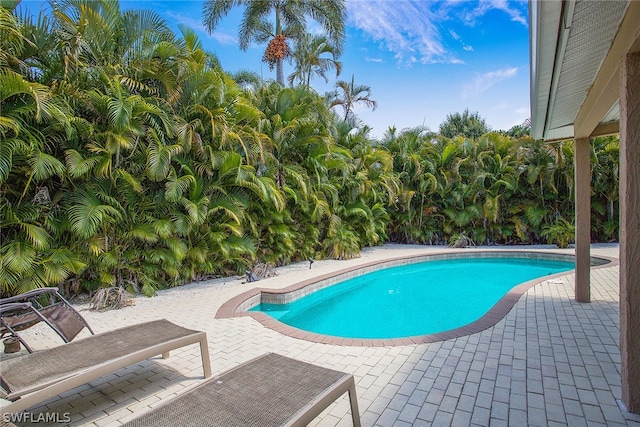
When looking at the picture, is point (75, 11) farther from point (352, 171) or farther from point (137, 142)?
point (352, 171)

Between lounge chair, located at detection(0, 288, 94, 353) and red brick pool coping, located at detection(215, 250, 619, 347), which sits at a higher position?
lounge chair, located at detection(0, 288, 94, 353)

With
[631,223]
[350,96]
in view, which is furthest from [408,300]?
[350,96]

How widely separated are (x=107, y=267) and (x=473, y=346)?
277 inches

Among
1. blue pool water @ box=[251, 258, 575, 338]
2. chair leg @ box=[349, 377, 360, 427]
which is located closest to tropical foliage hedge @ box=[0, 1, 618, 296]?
blue pool water @ box=[251, 258, 575, 338]

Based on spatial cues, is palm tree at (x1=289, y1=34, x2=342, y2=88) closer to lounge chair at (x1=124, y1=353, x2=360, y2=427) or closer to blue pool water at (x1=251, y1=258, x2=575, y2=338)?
blue pool water at (x1=251, y1=258, x2=575, y2=338)

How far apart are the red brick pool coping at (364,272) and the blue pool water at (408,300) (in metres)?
0.23

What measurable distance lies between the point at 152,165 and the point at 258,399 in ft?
20.4

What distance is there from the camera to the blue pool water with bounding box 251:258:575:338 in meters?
6.92

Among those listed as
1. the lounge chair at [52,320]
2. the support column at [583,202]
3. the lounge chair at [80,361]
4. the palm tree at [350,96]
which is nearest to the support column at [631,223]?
the support column at [583,202]

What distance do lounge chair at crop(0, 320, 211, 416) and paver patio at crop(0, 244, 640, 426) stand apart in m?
0.49

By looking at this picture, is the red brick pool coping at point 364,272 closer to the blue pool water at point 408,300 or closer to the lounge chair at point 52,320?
the blue pool water at point 408,300

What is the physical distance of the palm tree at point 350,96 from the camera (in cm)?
2000

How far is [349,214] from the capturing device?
13539 millimetres

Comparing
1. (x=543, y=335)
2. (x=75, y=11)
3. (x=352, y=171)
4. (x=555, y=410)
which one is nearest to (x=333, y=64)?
(x=352, y=171)
